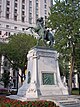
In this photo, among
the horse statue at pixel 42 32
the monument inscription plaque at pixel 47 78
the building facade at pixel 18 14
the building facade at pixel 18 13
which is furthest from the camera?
the building facade at pixel 18 13

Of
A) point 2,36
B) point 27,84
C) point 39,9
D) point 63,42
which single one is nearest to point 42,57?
point 27,84

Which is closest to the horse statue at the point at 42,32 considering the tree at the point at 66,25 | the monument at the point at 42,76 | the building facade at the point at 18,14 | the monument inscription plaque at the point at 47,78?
the monument at the point at 42,76

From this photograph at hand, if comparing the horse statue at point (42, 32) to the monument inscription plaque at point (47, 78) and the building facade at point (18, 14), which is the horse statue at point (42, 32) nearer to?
the monument inscription plaque at point (47, 78)

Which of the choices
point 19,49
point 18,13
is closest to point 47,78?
point 19,49

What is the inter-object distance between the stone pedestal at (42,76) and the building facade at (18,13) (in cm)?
5189

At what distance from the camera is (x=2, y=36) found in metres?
67.8

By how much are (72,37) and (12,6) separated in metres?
57.5

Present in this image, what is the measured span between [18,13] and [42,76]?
64831mm

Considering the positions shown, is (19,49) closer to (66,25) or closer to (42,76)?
(66,25)

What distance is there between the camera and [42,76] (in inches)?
683

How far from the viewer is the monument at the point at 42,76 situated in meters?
16.7

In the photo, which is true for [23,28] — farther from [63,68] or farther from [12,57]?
[12,57]

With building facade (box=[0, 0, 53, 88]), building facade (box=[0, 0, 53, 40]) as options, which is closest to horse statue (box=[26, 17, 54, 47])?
building facade (box=[0, 0, 53, 88])

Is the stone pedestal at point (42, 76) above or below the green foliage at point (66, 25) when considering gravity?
below
